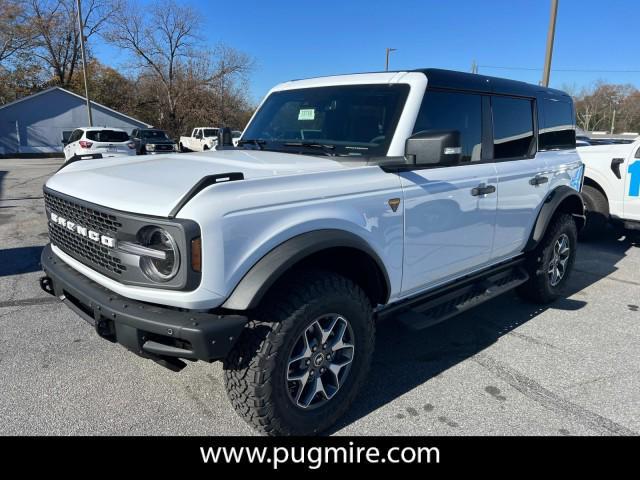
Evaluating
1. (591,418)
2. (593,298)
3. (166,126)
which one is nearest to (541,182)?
(593,298)

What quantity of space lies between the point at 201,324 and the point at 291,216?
0.68 metres

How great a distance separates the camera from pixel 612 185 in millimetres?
6930

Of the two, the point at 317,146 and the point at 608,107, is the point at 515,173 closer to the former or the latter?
the point at 317,146

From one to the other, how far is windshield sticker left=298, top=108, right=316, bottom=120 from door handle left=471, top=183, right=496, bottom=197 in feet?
4.25

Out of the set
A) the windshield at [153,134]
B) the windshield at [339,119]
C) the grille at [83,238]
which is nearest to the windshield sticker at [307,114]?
the windshield at [339,119]

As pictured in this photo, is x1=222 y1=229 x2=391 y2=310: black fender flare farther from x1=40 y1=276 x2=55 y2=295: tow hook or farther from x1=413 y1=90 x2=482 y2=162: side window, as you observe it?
x1=40 y1=276 x2=55 y2=295: tow hook

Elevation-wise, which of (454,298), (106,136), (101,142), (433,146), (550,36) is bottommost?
(454,298)

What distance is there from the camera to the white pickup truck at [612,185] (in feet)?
22.1

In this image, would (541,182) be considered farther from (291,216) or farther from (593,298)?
(291,216)

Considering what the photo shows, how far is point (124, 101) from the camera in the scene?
4109 centimetres

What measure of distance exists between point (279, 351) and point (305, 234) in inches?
23.5

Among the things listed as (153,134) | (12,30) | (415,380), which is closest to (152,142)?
(153,134)

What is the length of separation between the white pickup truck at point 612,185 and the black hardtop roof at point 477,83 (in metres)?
3.12

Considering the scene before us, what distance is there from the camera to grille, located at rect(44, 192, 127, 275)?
238 centimetres
